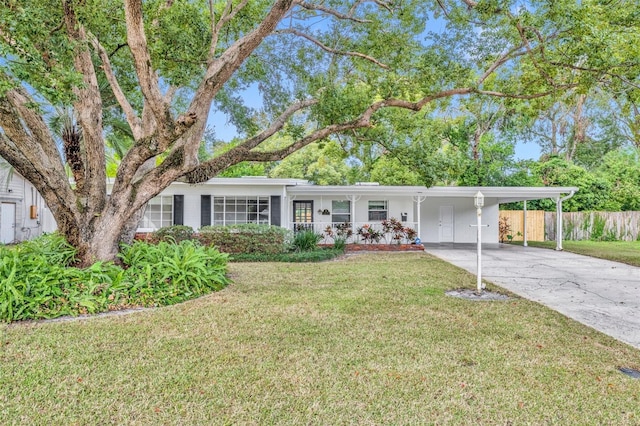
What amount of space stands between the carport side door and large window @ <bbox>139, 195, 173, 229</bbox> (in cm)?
1202

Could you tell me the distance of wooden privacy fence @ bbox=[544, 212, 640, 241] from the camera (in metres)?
19.3

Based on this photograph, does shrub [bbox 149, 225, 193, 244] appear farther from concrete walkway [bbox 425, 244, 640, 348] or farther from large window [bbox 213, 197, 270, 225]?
concrete walkway [bbox 425, 244, 640, 348]

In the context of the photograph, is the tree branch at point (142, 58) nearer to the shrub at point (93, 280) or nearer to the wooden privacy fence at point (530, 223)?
the shrub at point (93, 280)

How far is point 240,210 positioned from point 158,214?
10.1ft

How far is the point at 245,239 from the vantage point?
1179 centimetres

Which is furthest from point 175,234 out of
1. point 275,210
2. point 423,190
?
point 423,190

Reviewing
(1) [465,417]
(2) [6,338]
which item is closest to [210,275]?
(2) [6,338]

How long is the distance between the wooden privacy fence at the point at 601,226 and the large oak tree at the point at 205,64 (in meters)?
13.4

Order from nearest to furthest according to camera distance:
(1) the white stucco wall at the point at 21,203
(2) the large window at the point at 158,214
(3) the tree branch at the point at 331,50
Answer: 1. (3) the tree branch at the point at 331,50
2. (2) the large window at the point at 158,214
3. (1) the white stucco wall at the point at 21,203

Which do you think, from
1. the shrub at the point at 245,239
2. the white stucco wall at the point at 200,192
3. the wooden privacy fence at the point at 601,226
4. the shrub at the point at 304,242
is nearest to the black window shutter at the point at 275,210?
the white stucco wall at the point at 200,192

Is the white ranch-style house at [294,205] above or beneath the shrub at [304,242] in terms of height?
above

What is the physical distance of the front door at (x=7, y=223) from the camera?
15276 mm

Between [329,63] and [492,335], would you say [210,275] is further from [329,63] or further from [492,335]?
[329,63]

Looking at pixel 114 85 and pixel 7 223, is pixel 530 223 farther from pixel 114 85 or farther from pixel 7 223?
pixel 7 223
